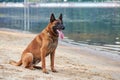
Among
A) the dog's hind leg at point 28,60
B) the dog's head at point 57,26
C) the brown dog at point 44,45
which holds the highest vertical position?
the dog's head at point 57,26

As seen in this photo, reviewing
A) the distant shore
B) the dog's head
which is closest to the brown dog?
the dog's head

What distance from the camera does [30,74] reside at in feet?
37.9

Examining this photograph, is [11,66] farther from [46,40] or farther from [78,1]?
[78,1]

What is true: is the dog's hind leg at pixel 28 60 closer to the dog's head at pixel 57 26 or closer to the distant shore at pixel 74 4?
the dog's head at pixel 57 26

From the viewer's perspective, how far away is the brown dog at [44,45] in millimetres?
11847

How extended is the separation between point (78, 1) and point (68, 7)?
4.91 metres

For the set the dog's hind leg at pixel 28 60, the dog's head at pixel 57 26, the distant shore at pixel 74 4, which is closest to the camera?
the dog's head at pixel 57 26

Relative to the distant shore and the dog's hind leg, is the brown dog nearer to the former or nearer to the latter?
the dog's hind leg

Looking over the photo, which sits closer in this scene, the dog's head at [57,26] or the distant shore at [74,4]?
the dog's head at [57,26]

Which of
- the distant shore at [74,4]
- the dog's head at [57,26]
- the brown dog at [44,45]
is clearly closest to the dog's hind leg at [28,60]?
the brown dog at [44,45]

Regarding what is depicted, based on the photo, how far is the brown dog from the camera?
1185 centimetres

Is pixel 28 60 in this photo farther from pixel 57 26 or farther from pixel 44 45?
pixel 57 26

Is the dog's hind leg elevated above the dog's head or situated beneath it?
situated beneath

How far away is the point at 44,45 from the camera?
12.1 metres
